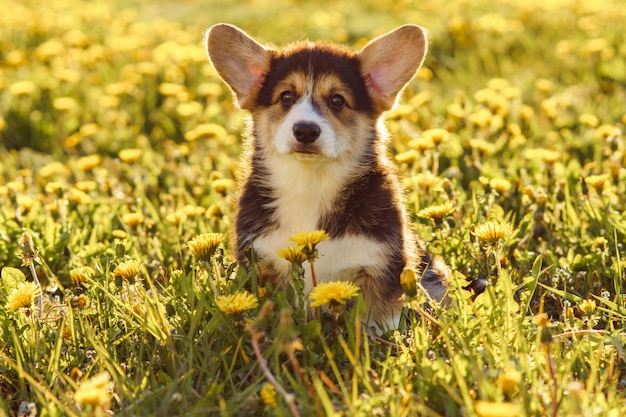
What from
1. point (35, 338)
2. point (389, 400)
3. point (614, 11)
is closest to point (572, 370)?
point (389, 400)

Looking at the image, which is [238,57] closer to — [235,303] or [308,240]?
[308,240]

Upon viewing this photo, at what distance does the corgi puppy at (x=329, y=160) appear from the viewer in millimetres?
3578

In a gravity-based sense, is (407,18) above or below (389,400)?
above

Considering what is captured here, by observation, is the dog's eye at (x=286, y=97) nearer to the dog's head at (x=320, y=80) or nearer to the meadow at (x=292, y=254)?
the dog's head at (x=320, y=80)

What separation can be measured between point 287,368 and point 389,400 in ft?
1.60

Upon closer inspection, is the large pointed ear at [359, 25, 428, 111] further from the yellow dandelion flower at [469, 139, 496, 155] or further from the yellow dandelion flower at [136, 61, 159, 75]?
the yellow dandelion flower at [136, 61, 159, 75]

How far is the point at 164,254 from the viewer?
4363mm

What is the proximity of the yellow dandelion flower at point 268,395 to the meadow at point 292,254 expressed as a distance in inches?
0.4

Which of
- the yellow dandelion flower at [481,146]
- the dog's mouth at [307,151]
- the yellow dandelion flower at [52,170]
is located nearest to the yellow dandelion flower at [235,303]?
the dog's mouth at [307,151]

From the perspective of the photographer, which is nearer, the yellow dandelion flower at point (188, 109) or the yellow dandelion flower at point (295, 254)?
the yellow dandelion flower at point (295, 254)

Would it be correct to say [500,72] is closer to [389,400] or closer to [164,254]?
[164,254]

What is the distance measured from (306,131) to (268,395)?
1322mm

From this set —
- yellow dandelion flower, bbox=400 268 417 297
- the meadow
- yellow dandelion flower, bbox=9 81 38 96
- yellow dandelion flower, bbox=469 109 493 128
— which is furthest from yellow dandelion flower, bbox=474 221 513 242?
yellow dandelion flower, bbox=9 81 38 96

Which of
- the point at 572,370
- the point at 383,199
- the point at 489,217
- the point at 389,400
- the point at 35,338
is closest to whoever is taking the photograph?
the point at 389,400
